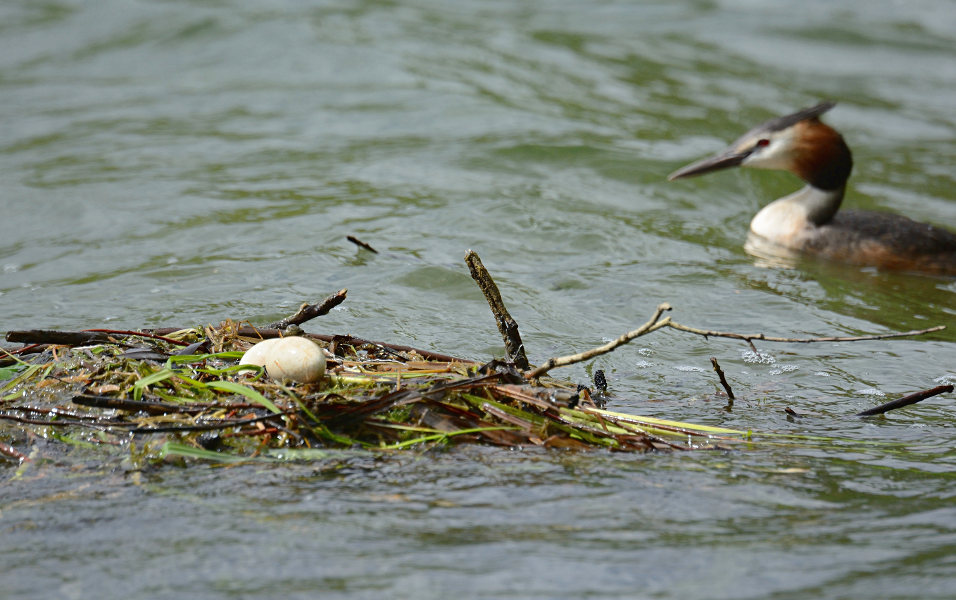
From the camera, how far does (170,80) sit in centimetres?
1077

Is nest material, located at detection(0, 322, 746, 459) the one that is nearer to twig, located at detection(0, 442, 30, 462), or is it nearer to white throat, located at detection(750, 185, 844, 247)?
twig, located at detection(0, 442, 30, 462)

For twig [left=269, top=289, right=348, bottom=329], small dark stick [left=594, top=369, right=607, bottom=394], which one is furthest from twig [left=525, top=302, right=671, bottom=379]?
twig [left=269, top=289, right=348, bottom=329]

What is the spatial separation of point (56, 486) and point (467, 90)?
7.90 metres

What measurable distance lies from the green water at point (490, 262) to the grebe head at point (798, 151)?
0.55m

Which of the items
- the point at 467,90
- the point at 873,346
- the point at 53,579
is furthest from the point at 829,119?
the point at 53,579

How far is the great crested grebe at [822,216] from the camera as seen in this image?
7133 millimetres

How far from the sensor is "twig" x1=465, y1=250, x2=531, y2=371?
3486mm

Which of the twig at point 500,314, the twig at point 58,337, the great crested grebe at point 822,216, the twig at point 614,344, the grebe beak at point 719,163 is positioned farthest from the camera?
the grebe beak at point 719,163

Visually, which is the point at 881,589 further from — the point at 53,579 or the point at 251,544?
the point at 53,579

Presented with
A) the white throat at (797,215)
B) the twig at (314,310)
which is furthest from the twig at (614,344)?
the white throat at (797,215)

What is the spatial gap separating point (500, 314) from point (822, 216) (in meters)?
4.84

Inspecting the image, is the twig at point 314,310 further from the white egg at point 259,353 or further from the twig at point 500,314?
the twig at point 500,314

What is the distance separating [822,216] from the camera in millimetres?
7699

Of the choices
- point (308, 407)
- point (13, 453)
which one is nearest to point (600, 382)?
point (308, 407)
